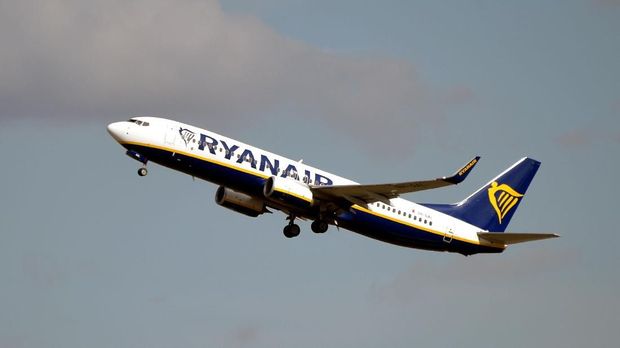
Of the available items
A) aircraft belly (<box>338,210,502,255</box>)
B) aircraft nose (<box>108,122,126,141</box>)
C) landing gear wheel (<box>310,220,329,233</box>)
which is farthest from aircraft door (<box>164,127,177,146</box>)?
aircraft belly (<box>338,210,502,255</box>)

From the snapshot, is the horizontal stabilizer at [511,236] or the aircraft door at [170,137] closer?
the aircraft door at [170,137]

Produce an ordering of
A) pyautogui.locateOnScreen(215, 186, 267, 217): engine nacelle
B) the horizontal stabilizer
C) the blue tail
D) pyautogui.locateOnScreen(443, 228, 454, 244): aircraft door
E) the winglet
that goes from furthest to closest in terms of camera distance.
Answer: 1. the blue tail
2. pyautogui.locateOnScreen(443, 228, 454, 244): aircraft door
3. pyautogui.locateOnScreen(215, 186, 267, 217): engine nacelle
4. the horizontal stabilizer
5. the winglet

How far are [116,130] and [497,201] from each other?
24.0 m

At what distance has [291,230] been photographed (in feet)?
228

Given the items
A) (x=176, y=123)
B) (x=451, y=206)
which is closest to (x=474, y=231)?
(x=451, y=206)

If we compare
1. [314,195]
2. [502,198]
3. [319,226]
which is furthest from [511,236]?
[314,195]

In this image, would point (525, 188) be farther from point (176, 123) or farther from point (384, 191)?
point (176, 123)

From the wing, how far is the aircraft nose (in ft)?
34.0

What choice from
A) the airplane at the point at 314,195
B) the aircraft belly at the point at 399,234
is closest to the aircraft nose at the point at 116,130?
the airplane at the point at 314,195

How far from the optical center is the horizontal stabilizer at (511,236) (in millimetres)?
66050

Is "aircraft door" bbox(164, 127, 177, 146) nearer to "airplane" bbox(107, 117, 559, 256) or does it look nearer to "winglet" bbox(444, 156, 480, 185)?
"airplane" bbox(107, 117, 559, 256)

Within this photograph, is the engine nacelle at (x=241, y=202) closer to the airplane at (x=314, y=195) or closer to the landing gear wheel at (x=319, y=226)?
the airplane at (x=314, y=195)

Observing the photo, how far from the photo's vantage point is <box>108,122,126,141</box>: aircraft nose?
63938 millimetres

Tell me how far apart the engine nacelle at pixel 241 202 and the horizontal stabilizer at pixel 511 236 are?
12800 mm
